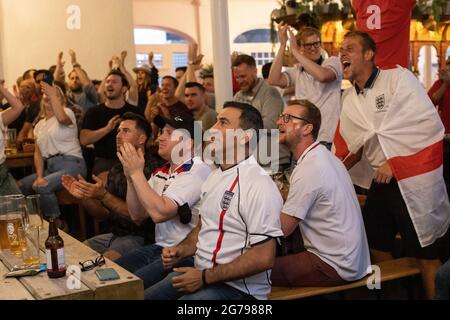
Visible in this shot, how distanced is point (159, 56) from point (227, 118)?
39.5 feet

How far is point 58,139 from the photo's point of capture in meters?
5.33

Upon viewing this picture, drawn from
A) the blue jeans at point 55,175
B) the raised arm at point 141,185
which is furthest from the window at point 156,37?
the raised arm at point 141,185

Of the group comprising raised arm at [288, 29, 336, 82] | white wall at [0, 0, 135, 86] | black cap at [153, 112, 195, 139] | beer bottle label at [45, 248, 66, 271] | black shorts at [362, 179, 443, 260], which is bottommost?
black shorts at [362, 179, 443, 260]

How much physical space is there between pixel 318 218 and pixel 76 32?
25.3 feet

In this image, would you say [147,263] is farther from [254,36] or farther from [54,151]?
[254,36]

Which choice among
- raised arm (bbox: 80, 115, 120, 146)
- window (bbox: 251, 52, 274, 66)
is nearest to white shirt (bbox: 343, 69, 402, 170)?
raised arm (bbox: 80, 115, 120, 146)

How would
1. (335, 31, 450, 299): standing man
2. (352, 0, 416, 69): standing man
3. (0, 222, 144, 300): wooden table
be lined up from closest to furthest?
1. (0, 222, 144, 300): wooden table
2. (335, 31, 450, 299): standing man
3. (352, 0, 416, 69): standing man

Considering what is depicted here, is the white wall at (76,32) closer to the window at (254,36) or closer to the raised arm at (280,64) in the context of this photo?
the raised arm at (280,64)

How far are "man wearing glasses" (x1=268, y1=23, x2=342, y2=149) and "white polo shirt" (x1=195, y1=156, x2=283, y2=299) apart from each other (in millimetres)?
1567

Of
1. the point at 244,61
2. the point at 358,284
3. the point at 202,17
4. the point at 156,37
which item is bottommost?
the point at 358,284

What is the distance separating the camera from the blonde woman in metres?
5.24

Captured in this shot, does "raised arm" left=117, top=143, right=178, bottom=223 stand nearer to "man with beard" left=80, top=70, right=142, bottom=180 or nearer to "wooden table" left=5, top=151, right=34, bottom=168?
"man with beard" left=80, top=70, right=142, bottom=180

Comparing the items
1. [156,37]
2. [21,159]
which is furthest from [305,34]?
[156,37]
